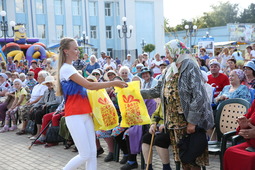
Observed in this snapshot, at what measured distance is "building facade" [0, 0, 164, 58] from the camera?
126 feet

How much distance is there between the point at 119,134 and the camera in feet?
18.1

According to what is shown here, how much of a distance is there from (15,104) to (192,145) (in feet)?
23.2

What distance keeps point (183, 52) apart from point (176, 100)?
563mm

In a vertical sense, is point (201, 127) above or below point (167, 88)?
below

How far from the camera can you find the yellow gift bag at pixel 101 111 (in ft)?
12.9

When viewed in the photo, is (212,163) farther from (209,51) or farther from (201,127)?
(209,51)

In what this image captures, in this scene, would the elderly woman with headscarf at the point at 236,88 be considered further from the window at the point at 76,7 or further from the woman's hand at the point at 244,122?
the window at the point at 76,7

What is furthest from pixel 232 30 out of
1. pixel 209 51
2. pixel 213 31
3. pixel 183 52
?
pixel 183 52

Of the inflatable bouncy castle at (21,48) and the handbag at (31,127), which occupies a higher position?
the inflatable bouncy castle at (21,48)

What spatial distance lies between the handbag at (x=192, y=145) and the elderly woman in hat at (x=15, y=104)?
21.4ft

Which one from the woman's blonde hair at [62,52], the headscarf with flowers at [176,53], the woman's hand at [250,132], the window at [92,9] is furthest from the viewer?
the window at [92,9]

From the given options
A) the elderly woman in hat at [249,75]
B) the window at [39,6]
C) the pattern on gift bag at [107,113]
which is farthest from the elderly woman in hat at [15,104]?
the window at [39,6]

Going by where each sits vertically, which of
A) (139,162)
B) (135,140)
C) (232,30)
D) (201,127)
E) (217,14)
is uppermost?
(217,14)

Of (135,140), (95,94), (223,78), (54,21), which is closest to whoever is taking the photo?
(95,94)
